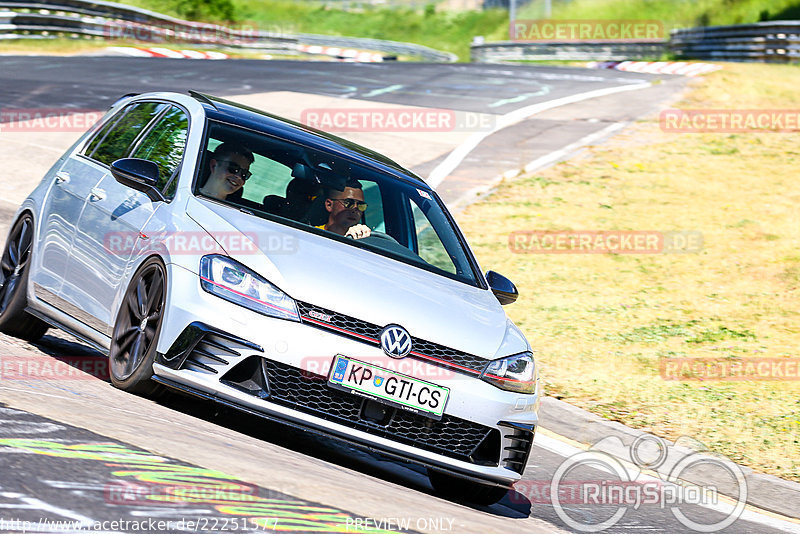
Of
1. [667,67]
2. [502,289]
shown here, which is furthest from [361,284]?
[667,67]

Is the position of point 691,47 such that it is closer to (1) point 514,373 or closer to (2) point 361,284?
(1) point 514,373

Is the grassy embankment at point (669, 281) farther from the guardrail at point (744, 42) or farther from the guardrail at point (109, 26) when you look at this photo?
the guardrail at point (109, 26)

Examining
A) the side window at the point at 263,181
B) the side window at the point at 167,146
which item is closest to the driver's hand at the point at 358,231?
the side window at the point at 263,181

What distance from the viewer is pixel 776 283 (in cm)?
1202

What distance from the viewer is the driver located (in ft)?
20.5

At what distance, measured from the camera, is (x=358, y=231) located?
20.7 feet

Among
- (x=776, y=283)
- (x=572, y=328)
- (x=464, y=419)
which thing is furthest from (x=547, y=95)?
(x=464, y=419)

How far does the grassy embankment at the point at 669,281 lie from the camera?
8.30 m

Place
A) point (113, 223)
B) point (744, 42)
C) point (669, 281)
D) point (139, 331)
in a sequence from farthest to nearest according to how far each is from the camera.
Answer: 1. point (744, 42)
2. point (669, 281)
3. point (113, 223)
4. point (139, 331)

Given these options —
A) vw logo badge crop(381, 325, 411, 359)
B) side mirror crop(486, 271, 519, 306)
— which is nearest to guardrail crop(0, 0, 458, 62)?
side mirror crop(486, 271, 519, 306)

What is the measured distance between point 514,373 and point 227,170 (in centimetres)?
194

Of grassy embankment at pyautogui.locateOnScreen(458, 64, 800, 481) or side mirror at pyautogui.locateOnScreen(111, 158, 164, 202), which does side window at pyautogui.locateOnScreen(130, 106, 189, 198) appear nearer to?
side mirror at pyautogui.locateOnScreen(111, 158, 164, 202)

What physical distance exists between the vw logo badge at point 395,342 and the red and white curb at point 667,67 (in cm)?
2499

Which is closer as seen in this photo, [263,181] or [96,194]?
[96,194]
